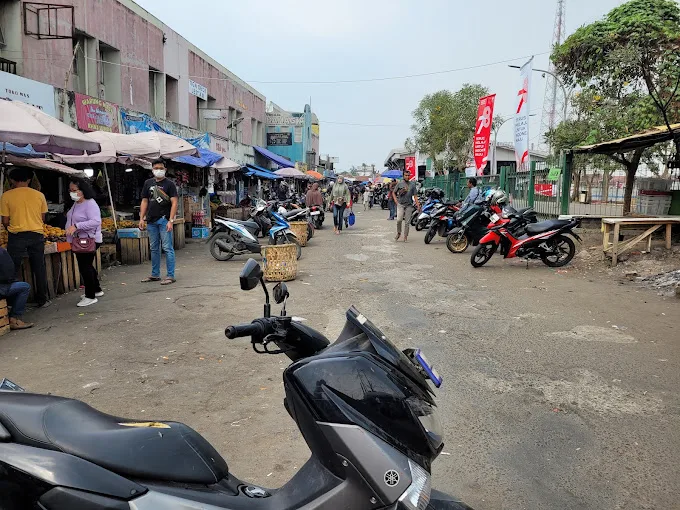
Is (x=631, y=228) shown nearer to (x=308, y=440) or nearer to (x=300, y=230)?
(x=300, y=230)

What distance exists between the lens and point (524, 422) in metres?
3.60

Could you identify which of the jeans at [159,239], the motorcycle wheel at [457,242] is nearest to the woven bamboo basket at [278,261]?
the jeans at [159,239]

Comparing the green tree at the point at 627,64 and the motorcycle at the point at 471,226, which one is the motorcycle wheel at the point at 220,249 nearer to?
the motorcycle at the point at 471,226

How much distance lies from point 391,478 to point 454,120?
139 ft

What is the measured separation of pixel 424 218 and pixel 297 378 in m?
15.8

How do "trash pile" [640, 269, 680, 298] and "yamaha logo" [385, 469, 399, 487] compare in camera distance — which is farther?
"trash pile" [640, 269, 680, 298]

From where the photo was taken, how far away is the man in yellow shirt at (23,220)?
6.19 m

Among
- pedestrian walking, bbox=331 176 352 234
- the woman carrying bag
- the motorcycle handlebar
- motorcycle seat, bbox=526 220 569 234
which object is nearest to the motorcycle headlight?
the motorcycle handlebar

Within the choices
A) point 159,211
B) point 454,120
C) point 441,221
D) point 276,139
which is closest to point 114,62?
point 159,211

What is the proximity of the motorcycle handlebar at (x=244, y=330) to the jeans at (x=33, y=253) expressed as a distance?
5.48 metres

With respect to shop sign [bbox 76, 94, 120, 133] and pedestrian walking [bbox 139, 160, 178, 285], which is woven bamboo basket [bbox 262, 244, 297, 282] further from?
shop sign [bbox 76, 94, 120, 133]

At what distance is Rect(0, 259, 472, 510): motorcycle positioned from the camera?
1.54m

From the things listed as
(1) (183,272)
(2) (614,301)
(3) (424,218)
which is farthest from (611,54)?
(1) (183,272)

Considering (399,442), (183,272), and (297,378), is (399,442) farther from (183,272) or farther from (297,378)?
(183,272)
